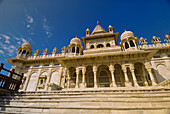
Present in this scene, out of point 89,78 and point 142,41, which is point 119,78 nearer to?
point 89,78

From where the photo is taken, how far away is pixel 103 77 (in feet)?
56.7

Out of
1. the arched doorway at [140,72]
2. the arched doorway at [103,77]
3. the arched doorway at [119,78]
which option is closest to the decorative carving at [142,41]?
the arched doorway at [140,72]

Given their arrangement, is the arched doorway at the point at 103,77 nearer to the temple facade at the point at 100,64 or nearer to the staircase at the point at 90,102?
the temple facade at the point at 100,64

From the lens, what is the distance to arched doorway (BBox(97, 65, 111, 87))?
16.6m

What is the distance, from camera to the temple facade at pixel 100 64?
587 inches

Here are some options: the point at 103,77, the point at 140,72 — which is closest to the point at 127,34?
the point at 140,72

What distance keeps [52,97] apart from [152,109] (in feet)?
25.2

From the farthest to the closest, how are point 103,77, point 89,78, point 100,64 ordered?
point 89,78
point 103,77
point 100,64

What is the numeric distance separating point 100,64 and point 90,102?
8665 mm

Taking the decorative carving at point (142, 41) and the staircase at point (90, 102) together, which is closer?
the staircase at point (90, 102)

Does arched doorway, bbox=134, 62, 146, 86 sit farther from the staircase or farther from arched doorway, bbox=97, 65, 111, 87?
the staircase

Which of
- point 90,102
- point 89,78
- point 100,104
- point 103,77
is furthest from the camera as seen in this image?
point 89,78

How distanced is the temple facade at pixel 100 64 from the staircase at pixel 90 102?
9.88 ft

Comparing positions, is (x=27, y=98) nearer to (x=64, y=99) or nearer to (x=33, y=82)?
(x=64, y=99)
